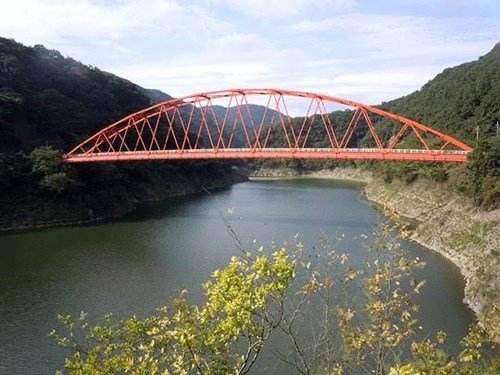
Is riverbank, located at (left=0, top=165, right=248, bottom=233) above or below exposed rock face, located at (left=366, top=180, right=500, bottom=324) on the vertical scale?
below

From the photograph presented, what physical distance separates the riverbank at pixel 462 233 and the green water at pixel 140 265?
2.21ft

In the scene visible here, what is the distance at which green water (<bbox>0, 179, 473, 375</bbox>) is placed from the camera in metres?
16.5

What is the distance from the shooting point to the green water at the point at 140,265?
1648cm

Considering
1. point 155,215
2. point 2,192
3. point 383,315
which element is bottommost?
point 155,215

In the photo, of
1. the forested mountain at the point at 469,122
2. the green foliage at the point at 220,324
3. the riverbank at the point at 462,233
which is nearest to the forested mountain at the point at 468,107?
the forested mountain at the point at 469,122

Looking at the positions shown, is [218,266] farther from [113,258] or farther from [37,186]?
[37,186]

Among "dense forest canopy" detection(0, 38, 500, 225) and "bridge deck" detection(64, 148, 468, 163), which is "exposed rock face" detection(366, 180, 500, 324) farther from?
"bridge deck" detection(64, 148, 468, 163)

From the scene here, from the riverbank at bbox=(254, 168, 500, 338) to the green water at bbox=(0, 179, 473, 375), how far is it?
675mm

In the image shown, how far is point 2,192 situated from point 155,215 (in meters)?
10.9

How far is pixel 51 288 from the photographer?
69.6 feet

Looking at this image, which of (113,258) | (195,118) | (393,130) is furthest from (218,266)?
(195,118)

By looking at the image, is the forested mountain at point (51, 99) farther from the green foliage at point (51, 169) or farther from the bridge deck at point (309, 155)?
the bridge deck at point (309, 155)

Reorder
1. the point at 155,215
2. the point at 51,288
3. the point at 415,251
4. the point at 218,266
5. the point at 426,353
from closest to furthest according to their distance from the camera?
the point at 426,353 < the point at 51,288 < the point at 218,266 < the point at 415,251 < the point at 155,215

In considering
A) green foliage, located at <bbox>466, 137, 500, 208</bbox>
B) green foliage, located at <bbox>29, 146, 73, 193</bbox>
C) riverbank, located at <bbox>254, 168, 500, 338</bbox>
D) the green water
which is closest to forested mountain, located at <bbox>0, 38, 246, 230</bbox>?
green foliage, located at <bbox>29, 146, 73, 193</bbox>
